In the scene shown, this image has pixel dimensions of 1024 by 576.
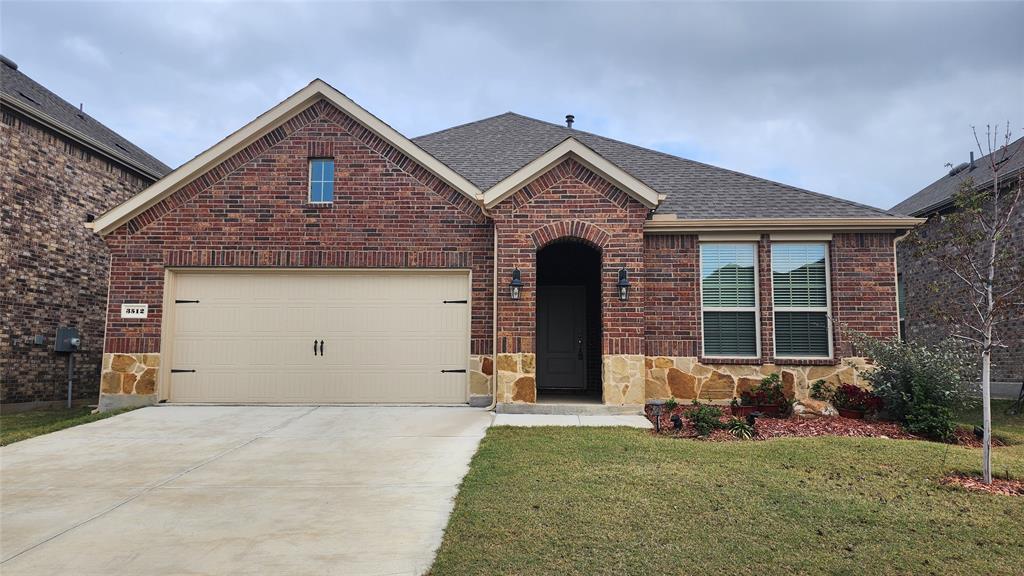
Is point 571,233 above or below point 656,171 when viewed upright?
below

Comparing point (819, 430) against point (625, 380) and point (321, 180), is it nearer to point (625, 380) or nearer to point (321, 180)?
point (625, 380)

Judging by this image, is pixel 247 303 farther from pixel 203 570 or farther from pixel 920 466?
pixel 920 466

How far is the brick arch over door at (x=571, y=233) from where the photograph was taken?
9.20 metres

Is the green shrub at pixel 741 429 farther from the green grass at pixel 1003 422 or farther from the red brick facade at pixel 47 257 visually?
the red brick facade at pixel 47 257

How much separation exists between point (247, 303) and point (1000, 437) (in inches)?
465

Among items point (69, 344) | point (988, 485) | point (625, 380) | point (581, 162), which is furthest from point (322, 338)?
point (988, 485)

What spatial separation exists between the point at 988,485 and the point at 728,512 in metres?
2.81

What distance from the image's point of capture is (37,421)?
9.77 m

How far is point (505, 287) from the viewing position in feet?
29.9

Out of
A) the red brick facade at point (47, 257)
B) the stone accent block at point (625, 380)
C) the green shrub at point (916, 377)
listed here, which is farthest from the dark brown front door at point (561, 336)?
the red brick facade at point (47, 257)

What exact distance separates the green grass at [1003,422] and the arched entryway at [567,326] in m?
6.58

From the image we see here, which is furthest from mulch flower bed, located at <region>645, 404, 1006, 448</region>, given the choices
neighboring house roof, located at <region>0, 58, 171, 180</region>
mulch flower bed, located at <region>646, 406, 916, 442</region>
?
neighboring house roof, located at <region>0, 58, 171, 180</region>

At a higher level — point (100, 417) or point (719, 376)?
point (719, 376)

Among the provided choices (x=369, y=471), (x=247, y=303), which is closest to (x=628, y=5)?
(x=247, y=303)
